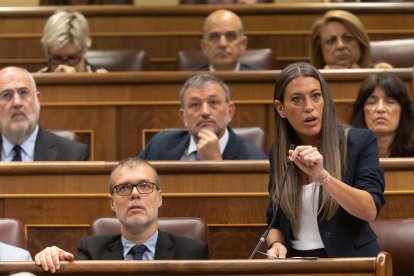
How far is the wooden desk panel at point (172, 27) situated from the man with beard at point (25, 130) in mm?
583

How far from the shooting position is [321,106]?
1.47 m

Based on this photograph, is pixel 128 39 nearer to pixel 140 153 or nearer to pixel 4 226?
pixel 140 153

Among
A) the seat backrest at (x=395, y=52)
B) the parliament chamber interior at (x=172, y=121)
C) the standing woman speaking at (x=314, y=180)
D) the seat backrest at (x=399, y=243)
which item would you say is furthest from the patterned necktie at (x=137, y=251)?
the seat backrest at (x=395, y=52)

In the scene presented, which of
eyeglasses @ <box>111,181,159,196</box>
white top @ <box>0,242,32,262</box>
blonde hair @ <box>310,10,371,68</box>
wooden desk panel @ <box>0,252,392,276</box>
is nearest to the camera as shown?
wooden desk panel @ <box>0,252,392,276</box>

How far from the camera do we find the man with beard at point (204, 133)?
2.04 meters

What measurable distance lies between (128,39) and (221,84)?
2.14ft

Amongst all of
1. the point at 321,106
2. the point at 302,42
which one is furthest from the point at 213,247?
the point at 302,42

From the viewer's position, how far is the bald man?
2506 millimetres

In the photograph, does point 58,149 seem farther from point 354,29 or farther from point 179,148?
point 354,29

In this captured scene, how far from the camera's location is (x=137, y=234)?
1669 millimetres

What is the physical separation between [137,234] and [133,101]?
0.67 meters

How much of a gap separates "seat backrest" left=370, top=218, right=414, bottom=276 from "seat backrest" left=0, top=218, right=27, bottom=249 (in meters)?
0.54

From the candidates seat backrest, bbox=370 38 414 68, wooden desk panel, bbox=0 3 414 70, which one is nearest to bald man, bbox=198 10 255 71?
wooden desk panel, bbox=0 3 414 70

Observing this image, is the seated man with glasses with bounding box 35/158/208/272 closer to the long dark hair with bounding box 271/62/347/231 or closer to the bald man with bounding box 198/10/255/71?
the long dark hair with bounding box 271/62/347/231
